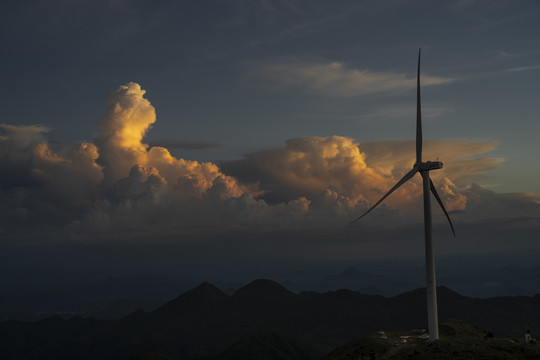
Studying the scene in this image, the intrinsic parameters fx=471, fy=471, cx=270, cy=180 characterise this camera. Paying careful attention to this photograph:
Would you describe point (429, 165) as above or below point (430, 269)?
above

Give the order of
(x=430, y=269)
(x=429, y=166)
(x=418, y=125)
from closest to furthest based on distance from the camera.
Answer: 1. (x=430, y=269)
2. (x=429, y=166)
3. (x=418, y=125)

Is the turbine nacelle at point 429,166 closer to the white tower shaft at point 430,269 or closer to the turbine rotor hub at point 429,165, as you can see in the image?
the turbine rotor hub at point 429,165

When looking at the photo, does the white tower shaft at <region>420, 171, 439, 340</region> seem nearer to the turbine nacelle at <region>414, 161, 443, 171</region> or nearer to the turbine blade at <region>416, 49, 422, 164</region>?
the turbine nacelle at <region>414, 161, 443, 171</region>

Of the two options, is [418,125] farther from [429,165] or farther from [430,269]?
[430,269]

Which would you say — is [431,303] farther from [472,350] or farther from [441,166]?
[441,166]

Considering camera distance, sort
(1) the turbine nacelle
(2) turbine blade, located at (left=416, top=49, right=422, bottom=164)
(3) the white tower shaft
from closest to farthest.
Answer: (3) the white tower shaft
(1) the turbine nacelle
(2) turbine blade, located at (left=416, top=49, right=422, bottom=164)

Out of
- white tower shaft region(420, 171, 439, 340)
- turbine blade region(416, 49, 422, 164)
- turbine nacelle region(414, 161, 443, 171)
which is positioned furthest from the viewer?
turbine blade region(416, 49, 422, 164)

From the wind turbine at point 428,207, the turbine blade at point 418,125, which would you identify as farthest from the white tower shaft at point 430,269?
the turbine blade at point 418,125

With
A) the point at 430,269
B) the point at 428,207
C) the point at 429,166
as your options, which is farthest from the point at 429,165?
the point at 430,269

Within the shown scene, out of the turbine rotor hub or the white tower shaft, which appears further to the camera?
the turbine rotor hub

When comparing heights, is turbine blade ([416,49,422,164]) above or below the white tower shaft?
above

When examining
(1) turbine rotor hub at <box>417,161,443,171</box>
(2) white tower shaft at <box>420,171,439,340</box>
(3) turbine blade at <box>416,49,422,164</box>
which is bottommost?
(2) white tower shaft at <box>420,171,439,340</box>

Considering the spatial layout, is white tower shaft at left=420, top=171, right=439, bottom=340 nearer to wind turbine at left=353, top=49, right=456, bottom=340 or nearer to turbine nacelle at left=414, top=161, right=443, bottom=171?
wind turbine at left=353, top=49, right=456, bottom=340

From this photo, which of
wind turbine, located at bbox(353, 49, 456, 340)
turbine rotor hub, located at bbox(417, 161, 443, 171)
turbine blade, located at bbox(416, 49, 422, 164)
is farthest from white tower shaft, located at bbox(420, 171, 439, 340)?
turbine blade, located at bbox(416, 49, 422, 164)
